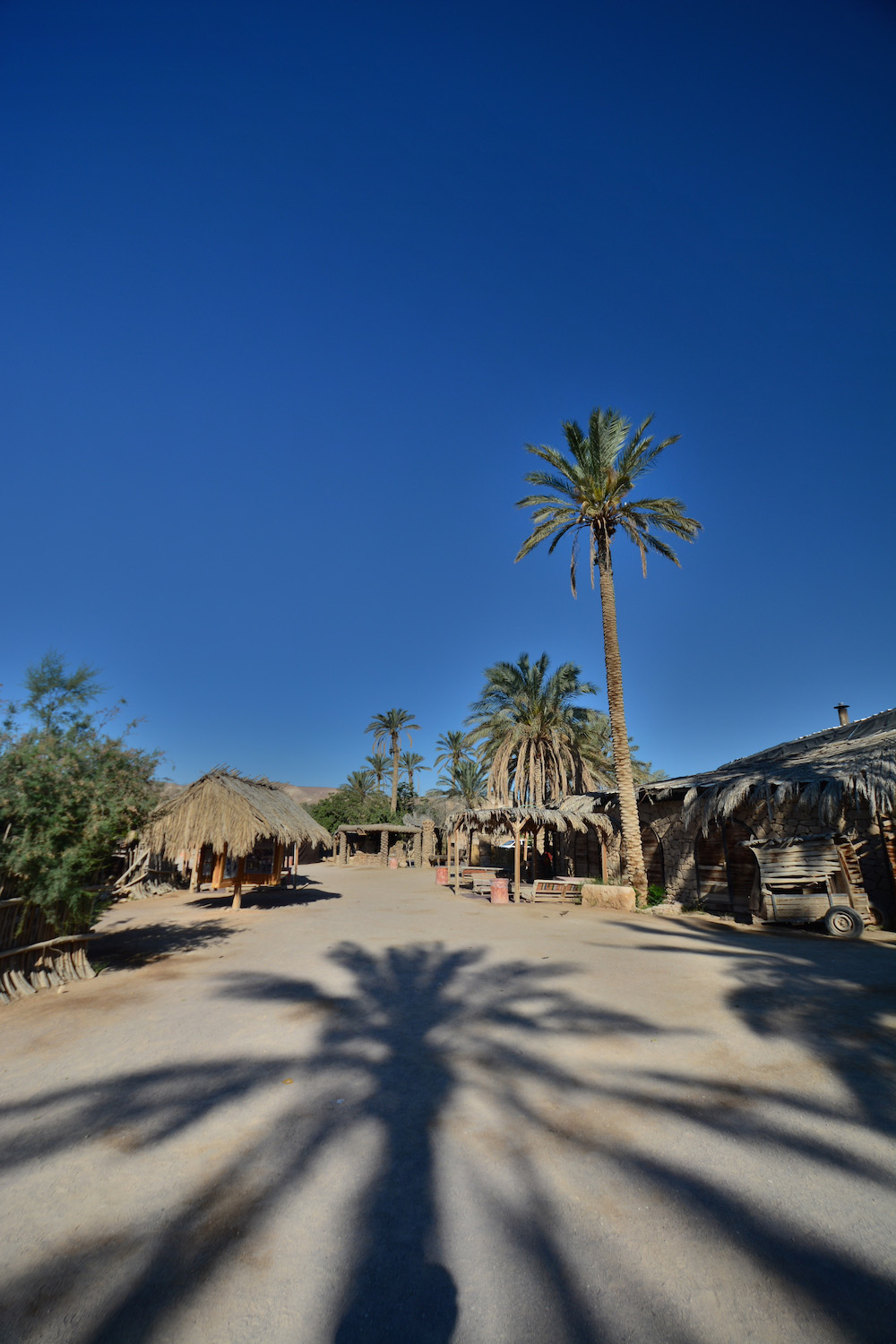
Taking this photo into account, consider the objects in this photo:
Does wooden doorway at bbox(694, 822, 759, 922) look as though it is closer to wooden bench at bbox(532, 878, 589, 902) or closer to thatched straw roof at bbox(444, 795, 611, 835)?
wooden bench at bbox(532, 878, 589, 902)

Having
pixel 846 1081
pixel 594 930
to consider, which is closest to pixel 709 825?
pixel 594 930

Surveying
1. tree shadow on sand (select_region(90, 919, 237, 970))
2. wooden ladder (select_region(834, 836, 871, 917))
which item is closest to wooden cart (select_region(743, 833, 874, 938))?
wooden ladder (select_region(834, 836, 871, 917))

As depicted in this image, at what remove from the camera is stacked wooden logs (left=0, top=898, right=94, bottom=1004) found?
761 centimetres

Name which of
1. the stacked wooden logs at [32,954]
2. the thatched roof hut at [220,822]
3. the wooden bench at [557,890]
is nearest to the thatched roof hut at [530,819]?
the wooden bench at [557,890]

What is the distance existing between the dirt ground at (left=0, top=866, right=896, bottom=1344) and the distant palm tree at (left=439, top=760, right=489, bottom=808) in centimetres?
3705

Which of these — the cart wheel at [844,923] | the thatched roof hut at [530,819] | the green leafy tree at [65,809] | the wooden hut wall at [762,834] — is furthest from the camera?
the thatched roof hut at [530,819]

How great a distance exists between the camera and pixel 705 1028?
6.42m

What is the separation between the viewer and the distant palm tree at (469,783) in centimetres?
4522

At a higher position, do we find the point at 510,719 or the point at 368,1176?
the point at 510,719

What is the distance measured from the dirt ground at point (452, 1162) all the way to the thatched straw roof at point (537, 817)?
478 inches

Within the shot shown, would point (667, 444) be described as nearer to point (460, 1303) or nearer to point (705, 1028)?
point (705, 1028)

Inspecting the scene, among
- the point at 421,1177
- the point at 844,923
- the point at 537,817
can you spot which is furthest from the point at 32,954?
the point at 537,817

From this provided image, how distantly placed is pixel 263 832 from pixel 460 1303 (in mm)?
14204

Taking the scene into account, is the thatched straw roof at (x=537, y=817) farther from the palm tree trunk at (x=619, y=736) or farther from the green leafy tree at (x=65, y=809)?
the green leafy tree at (x=65, y=809)
